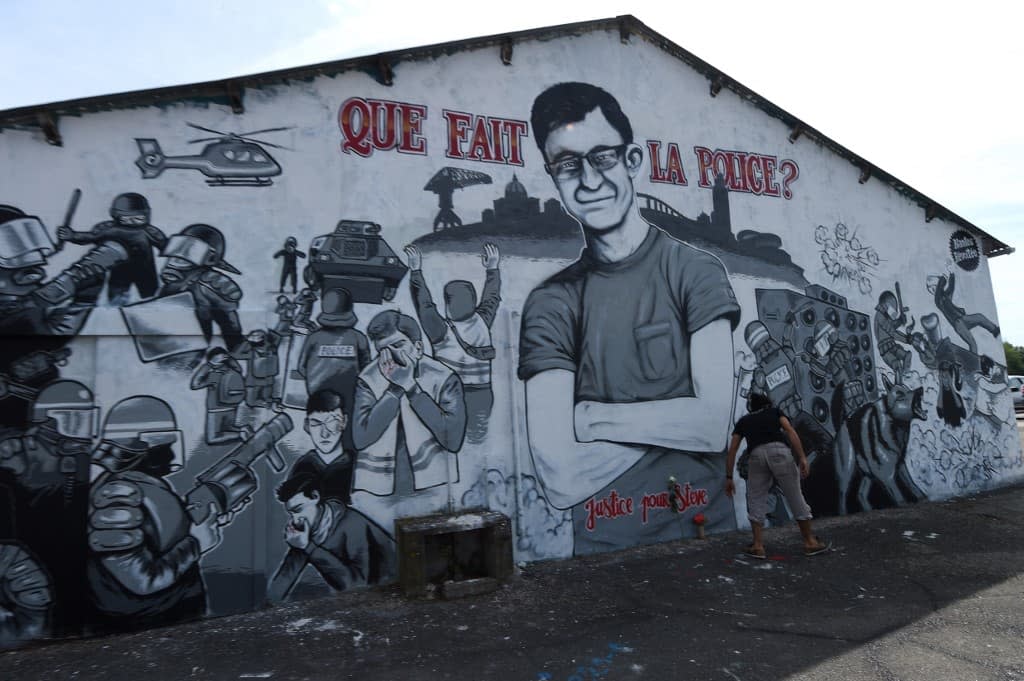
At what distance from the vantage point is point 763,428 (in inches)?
253

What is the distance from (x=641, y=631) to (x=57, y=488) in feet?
14.5

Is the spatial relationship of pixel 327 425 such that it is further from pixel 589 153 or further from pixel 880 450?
pixel 880 450

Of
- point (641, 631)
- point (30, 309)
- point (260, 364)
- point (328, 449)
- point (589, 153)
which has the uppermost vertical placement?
point (589, 153)

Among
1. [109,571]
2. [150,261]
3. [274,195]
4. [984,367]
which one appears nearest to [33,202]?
[150,261]

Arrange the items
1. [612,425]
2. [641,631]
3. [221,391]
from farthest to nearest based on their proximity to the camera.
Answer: [612,425], [221,391], [641,631]

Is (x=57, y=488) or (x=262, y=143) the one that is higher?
(x=262, y=143)

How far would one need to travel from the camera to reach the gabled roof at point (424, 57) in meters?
5.02

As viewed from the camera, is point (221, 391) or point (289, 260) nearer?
point (221, 391)

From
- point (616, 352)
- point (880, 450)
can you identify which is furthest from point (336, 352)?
point (880, 450)

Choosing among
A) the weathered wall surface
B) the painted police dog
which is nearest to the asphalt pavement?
the weathered wall surface

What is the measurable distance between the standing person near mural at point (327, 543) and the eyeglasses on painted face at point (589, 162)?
157 inches

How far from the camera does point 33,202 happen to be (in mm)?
4922

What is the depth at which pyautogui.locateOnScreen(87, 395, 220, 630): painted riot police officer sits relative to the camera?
4.84 meters

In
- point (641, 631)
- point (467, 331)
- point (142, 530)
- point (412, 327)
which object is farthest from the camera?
point (467, 331)
